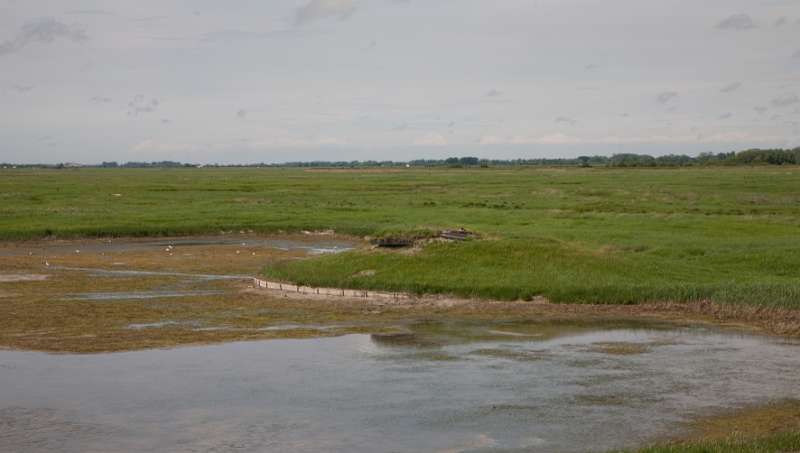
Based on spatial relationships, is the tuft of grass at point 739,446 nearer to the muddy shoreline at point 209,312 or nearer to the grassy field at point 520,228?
the muddy shoreline at point 209,312

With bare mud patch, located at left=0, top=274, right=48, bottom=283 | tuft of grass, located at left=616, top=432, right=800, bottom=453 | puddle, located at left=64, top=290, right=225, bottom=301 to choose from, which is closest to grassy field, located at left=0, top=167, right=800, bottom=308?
puddle, located at left=64, top=290, right=225, bottom=301

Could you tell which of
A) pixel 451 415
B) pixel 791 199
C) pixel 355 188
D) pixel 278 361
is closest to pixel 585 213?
pixel 791 199

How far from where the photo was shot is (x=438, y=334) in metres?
22.3

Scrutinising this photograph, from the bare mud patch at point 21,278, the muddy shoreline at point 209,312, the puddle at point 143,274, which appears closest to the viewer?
the muddy shoreline at point 209,312

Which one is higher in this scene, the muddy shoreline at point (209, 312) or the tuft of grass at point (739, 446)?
the tuft of grass at point (739, 446)

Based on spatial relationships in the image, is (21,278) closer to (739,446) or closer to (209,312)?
(209,312)

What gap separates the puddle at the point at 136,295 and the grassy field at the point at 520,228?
9.44 feet

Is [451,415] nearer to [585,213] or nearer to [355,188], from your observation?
[585,213]

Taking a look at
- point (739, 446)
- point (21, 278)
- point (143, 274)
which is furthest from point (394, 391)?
point (21, 278)

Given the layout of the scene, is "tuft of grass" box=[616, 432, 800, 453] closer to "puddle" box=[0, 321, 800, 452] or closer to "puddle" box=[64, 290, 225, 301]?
"puddle" box=[0, 321, 800, 452]

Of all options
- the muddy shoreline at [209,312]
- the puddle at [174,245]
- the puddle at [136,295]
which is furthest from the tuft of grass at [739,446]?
the puddle at [174,245]

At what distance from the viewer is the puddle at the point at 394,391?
14.0m

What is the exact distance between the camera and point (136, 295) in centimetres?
2955

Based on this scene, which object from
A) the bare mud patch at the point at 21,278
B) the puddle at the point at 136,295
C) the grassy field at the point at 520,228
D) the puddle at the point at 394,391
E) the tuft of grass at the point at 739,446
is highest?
the grassy field at the point at 520,228
